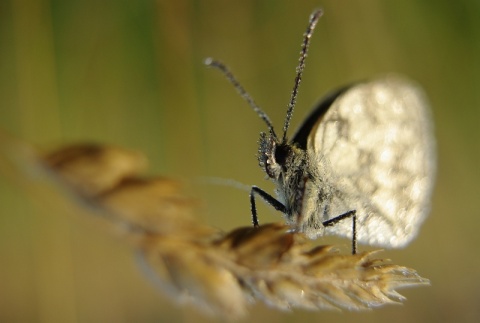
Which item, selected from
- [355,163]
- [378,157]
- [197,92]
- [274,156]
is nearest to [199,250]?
[274,156]

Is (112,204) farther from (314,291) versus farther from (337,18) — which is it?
(337,18)

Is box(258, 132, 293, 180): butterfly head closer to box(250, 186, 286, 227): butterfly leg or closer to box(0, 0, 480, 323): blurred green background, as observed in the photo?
box(250, 186, 286, 227): butterfly leg

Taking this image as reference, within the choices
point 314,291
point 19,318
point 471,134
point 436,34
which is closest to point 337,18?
point 436,34

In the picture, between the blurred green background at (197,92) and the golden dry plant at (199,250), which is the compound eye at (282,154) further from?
the blurred green background at (197,92)

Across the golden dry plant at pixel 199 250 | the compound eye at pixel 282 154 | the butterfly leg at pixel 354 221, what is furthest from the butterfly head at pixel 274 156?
the golden dry plant at pixel 199 250

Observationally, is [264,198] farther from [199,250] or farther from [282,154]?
[199,250]
